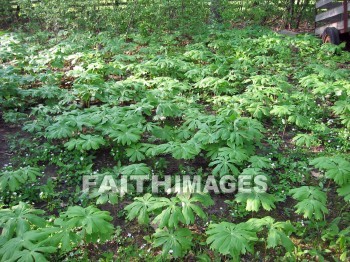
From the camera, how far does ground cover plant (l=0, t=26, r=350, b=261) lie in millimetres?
3170

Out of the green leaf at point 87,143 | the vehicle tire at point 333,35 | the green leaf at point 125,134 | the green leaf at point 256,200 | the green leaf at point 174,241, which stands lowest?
the green leaf at point 174,241

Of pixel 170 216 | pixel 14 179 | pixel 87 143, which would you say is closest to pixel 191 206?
pixel 170 216

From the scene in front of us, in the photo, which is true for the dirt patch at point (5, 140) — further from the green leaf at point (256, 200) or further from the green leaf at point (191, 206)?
the green leaf at point (256, 200)

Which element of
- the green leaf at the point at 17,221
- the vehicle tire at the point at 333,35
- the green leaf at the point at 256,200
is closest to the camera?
the green leaf at the point at 17,221

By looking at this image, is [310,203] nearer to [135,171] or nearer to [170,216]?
[170,216]

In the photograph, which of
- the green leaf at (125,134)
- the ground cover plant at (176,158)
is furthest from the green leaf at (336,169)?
the green leaf at (125,134)

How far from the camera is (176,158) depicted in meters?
4.21

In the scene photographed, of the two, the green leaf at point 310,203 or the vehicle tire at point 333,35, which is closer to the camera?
the green leaf at point 310,203

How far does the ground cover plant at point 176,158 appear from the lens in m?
3.17

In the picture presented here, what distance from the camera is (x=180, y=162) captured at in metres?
4.93

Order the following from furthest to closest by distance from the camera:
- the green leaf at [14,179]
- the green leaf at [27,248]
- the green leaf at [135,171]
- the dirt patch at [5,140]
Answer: the dirt patch at [5,140], the green leaf at [135,171], the green leaf at [14,179], the green leaf at [27,248]

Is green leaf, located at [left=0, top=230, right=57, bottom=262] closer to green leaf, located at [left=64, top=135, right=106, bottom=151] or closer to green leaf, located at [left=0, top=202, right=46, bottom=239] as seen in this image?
green leaf, located at [left=0, top=202, right=46, bottom=239]

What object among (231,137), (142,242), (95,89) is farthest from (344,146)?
(95,89)

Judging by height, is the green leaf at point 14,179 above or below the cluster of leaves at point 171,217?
above
